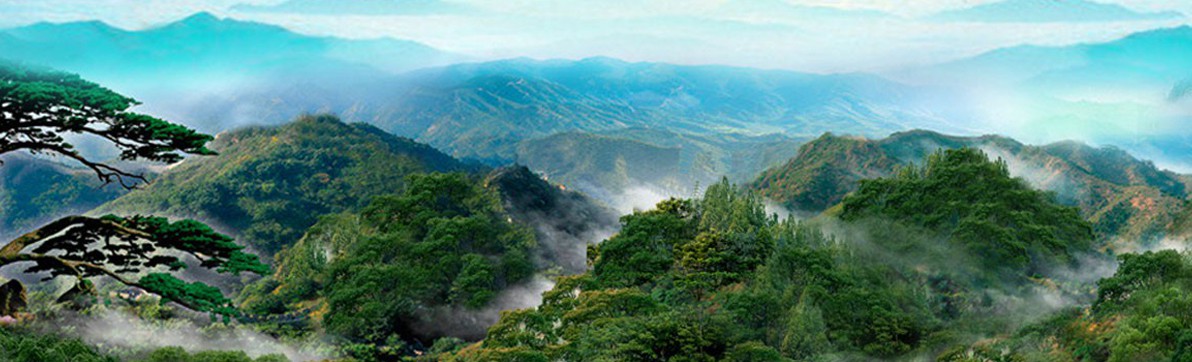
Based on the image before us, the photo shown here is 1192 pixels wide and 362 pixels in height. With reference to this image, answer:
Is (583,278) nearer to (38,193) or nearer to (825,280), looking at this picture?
(825,280)

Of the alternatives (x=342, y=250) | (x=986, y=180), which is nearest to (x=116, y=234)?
(x=342, y=250)

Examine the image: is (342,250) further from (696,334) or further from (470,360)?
(696,334)

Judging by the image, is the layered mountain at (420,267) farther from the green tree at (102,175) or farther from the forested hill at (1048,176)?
the forested hill at (1048,176)

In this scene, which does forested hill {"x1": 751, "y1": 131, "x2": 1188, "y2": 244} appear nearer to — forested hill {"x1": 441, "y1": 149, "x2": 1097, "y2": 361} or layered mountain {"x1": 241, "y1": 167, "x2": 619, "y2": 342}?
forested hill {"x1": 441, "y1": 149, "x2": 1097, "y2": 361}

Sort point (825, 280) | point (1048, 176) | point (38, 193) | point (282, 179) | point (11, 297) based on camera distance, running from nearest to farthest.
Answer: point (11, 297) < point (825, 280) < point (282, 179) < point (38, 193) < point (1048, 176)

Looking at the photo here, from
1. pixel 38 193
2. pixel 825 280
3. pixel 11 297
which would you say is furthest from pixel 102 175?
pixel 38 193

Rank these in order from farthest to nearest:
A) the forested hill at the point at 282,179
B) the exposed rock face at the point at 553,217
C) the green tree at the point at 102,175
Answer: the forested hill at the point at 282,179
the exposed rock face at the point at 553,217
the green tree at the point at 102,175

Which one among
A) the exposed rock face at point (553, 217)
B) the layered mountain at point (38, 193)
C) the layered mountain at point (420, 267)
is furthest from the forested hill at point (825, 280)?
the layered mountain at point (38, 193)
